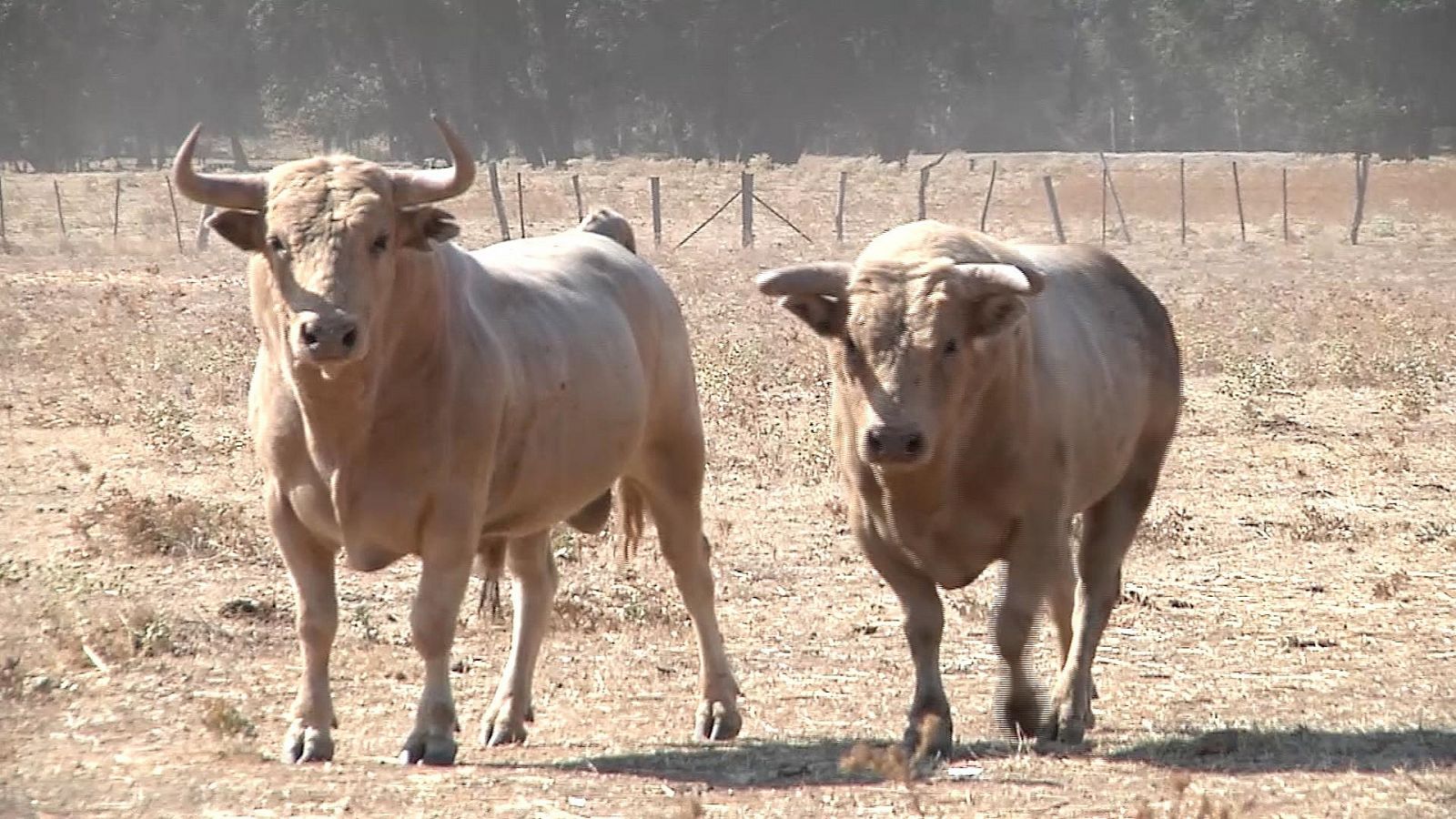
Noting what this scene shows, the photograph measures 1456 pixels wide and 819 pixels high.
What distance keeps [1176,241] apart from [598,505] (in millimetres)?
29902

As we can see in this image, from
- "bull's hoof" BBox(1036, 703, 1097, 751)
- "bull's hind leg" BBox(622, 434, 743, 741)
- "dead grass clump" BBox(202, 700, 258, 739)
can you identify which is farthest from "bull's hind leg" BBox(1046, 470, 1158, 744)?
"dead grass clump" BBox(202, 700, 258, 739)

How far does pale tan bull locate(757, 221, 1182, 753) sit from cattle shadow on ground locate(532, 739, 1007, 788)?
0.33 metres

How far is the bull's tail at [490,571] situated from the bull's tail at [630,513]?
53 cm

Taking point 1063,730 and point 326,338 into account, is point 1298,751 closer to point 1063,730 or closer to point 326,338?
point 1063,730

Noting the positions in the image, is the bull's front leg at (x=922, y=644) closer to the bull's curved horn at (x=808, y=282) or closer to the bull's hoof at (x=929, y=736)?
the bull's hoof at (x=929, y=736)

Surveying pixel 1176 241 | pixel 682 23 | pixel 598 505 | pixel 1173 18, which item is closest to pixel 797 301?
pixel 598 505

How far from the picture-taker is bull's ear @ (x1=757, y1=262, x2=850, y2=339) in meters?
7.48

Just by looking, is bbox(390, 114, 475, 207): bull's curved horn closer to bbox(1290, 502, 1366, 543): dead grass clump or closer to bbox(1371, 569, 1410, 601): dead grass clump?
bbox(1371, 569, 1410, 601): dead grass clump

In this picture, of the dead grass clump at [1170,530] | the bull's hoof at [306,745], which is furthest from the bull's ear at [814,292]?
the dead grass clump at [1170,530]

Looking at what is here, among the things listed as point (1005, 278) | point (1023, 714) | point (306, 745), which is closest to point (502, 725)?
point (306, 745)

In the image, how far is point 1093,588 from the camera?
28.2 feet

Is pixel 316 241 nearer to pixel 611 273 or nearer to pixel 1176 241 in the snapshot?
pixel 611 273

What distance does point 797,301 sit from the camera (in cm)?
754

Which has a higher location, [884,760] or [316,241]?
[316,241]
